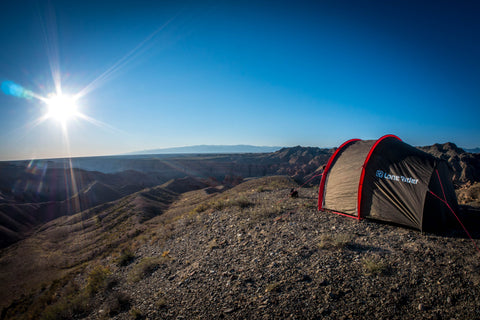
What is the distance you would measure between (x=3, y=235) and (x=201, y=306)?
3990 centimetres

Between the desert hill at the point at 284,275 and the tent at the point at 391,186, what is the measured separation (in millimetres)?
492

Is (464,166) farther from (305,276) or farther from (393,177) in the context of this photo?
(305,276)

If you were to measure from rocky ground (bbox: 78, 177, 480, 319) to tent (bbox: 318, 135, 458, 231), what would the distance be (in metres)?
0.47

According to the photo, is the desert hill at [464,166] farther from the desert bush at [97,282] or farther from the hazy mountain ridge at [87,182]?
the desert bush at [97,282]

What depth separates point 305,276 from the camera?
4.88 metres

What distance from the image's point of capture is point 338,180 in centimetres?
908

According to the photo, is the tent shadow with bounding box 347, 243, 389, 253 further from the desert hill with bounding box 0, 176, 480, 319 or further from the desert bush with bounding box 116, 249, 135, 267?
the desert bush with bounding box 116, 249, 135, 267

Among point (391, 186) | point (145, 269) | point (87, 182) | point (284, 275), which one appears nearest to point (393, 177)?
point (391, 186)

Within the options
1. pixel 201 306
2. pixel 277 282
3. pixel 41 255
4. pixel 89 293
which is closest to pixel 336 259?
pixel 277 282

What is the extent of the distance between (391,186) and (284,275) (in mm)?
5370

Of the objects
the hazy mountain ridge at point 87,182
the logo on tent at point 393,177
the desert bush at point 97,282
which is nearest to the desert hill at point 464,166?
the hazy mountain ridge at point 87,182

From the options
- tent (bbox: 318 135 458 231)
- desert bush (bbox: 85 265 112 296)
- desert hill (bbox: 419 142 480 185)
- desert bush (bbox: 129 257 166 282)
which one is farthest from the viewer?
desert hill (bbox: 419 142 480 185)

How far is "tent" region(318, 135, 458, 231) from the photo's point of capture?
675cm

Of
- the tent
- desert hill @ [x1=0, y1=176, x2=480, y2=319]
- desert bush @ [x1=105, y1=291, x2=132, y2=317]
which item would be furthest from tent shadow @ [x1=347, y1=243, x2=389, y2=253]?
desert bush @ [x1=105, y1=291, x2=132, y2=317]
